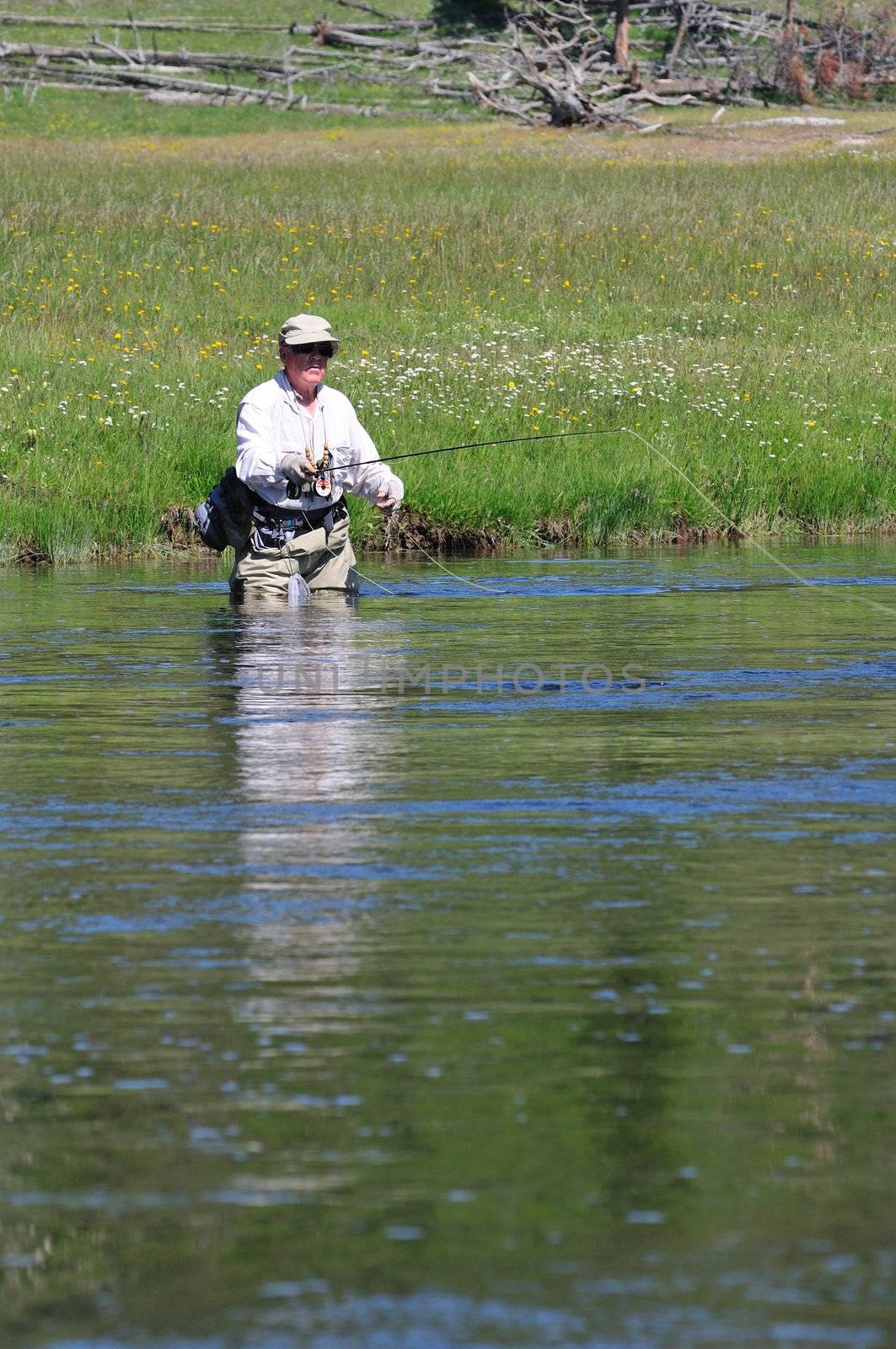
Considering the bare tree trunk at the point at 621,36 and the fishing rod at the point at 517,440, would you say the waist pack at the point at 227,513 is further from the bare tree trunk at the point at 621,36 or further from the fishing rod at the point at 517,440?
the bare tree trunk at the point at 621,36

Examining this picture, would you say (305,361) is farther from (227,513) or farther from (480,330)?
(480,330)

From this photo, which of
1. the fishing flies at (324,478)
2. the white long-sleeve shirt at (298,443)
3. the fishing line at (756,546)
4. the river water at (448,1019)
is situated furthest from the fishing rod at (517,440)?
the river water at (448,1019)

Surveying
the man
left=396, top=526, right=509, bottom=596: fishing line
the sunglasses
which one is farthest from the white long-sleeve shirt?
left=396, top=526, right=509, bottom=596: fishing line

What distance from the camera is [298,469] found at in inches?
390

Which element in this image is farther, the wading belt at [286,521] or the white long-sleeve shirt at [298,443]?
the wading belt at [286,521]

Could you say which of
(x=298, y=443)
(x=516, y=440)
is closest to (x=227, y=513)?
(x=298, y=443)

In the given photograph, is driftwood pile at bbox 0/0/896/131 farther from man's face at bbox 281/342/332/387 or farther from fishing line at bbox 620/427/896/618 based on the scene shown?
man's face at bbox 281/342/332/387

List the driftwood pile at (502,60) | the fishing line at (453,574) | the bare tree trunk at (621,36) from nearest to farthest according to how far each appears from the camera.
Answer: the fishing line at (453,574) < the bare tree trunk at (621,36) < the driftwood pile at (502,60)

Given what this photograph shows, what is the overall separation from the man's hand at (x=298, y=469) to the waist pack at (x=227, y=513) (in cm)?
33

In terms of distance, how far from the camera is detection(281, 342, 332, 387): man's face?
33.2 ft

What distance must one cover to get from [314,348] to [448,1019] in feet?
22.0

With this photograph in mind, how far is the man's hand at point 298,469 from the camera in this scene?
9.92 metres

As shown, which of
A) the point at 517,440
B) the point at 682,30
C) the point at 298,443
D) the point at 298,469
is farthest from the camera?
the point at 682,30

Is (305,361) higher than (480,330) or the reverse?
the reverse
